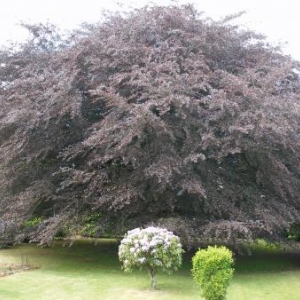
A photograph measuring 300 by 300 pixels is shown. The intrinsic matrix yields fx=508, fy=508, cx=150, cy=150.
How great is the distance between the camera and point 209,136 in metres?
11.5

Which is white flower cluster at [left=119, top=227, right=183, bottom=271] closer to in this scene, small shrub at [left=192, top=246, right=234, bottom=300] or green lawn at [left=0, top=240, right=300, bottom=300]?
green lawn at [left=0, top=240, right=300, bottom=300]

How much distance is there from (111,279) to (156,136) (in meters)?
3.47

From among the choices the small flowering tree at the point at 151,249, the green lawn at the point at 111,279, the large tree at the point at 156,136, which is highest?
the large tree at the point at 156,136

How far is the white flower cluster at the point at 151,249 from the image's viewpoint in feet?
30.2

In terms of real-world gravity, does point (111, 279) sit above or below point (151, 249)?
below

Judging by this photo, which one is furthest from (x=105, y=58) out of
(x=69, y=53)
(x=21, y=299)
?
(x=21, y=299)

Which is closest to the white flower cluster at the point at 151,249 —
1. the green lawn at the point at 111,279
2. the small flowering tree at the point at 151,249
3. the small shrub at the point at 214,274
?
the small flowering tree at the point at 151,249

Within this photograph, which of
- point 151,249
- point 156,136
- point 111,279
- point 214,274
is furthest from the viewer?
point 156,136

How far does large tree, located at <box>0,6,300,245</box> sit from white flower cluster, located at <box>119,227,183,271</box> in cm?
193

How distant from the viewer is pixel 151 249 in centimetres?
925

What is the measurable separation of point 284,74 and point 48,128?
245 inches

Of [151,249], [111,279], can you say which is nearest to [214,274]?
[151,249]

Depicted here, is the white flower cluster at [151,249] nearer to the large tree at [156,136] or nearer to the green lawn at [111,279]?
the green lawn at [111,279]

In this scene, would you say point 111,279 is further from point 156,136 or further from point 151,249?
point 156,136
